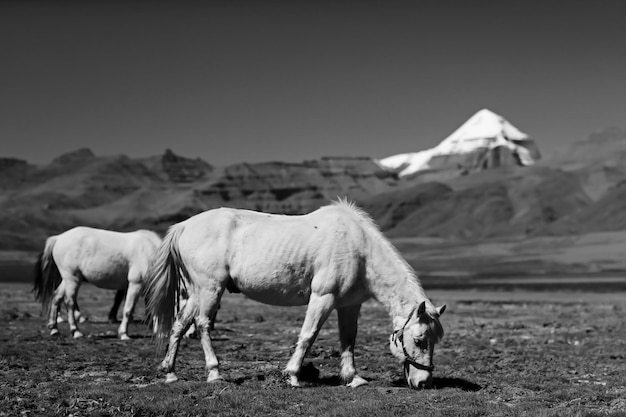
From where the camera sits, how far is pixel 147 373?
43.1 ft

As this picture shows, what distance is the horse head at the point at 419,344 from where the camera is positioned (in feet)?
37.8

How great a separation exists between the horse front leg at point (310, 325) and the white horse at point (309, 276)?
2 cm

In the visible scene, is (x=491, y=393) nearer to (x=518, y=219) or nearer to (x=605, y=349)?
(x=605, y=349)

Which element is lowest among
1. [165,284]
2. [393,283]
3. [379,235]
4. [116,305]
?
[116,305]

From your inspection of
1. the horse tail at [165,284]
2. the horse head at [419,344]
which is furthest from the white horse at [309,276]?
Answer: the horse tail at [165,284]

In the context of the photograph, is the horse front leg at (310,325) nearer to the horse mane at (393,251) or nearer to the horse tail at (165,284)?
the horse mane at (393,251)

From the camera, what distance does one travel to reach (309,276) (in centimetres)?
1203

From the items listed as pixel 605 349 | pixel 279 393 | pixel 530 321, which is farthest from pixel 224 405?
pixel 530 321

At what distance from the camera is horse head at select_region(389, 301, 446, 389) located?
1152cm

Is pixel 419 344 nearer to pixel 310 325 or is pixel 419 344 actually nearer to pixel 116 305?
pixel 310 325

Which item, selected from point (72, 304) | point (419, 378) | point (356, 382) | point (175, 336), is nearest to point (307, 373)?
point (356, 382)

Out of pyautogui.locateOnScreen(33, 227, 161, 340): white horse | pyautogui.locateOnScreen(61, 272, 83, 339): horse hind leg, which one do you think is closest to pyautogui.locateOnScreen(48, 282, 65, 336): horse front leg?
pyautogui.locateOnScreen(33, 227, 161, 340): white horse

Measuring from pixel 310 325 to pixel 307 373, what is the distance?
1343mm

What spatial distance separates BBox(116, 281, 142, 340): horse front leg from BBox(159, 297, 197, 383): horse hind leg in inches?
263
